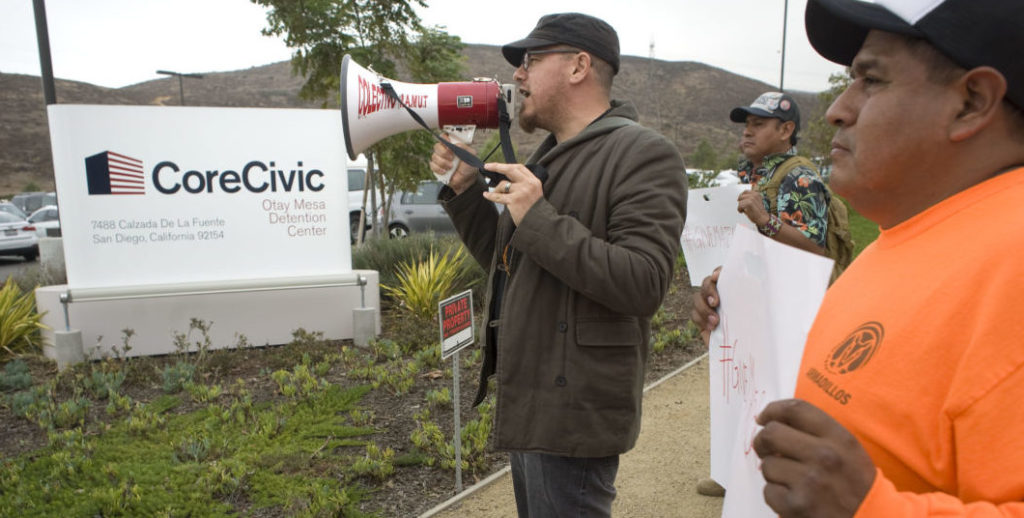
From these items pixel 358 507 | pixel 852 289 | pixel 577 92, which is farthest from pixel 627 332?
pixel 358 507

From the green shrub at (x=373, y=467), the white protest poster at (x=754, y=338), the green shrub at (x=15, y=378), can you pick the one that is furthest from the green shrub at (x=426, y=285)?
the white protest poster at (x=754, y=338)

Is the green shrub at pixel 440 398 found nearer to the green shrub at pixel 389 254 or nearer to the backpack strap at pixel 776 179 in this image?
the backpack strap at pixel 776 179

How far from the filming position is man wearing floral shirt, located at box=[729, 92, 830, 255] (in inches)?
103

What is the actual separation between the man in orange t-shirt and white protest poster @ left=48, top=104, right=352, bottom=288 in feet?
19.3

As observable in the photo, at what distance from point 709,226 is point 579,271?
5.56ft

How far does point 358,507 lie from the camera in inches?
126

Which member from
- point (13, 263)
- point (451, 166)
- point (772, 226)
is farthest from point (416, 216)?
point (451, 166)

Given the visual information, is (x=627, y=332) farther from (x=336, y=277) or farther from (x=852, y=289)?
(x=336, y=277)

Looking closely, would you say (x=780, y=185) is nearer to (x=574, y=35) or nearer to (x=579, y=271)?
(x=574, y=35)

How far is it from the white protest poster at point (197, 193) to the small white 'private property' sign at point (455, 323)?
3.30 metres

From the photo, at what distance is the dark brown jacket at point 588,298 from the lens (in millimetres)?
1725

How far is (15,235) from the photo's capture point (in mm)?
14688

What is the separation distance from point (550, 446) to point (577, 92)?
104 cm

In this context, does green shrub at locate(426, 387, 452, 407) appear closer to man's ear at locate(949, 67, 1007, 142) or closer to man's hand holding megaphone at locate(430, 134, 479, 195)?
man's hand holding megaphone at locate(430, 134, 479, 195)
